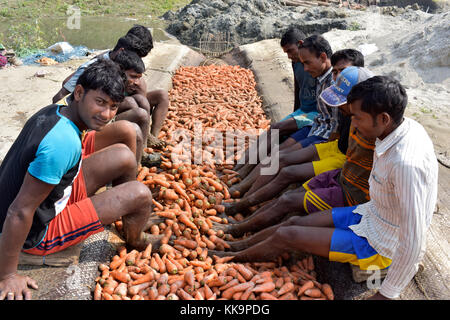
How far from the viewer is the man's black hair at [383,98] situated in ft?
5.90

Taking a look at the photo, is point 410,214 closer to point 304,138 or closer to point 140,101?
point 304,138

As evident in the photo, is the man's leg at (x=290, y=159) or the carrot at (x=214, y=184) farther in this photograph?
the carrot at (x=214, y=184)

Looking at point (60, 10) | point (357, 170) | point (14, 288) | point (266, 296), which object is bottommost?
point (60, 10)

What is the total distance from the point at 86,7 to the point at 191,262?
18.4 metres

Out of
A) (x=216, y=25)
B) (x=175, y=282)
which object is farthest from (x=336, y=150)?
(x=216, y=25)

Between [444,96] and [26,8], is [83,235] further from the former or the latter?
[26,8]

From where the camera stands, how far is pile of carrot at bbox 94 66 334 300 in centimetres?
223

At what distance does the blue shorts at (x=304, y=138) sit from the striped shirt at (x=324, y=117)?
42mm

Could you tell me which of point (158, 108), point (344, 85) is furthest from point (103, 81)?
point (158, 108)

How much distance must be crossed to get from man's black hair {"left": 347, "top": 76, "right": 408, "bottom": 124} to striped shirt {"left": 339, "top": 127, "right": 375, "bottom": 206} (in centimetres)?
42

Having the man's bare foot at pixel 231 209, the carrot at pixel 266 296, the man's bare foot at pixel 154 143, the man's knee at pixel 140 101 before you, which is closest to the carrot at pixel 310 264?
the carrot at pixel 266 296

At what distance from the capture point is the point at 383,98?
70.8 inches

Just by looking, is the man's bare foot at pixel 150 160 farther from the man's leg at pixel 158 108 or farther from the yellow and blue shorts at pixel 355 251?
the yellow and blue shorts at pixel 355 251

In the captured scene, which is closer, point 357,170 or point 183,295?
point 183,295
